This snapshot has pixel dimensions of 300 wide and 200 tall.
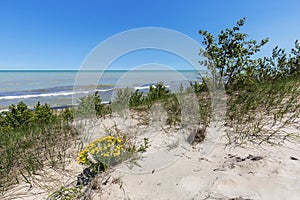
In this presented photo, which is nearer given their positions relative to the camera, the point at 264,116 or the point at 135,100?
the point at 264,116

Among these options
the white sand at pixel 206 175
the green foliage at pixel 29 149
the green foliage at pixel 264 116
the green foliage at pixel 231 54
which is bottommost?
the green foliage at pixel 29 149

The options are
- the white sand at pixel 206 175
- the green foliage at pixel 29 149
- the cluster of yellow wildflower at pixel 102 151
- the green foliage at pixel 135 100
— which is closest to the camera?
the white sand at pixel 206 175

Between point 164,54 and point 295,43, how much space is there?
8.24 meters

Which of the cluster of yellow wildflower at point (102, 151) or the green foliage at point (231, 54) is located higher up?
the green foliage at point (231, 54)

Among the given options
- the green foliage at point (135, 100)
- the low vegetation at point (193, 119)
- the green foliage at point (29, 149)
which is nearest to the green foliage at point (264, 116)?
the low vegetation at point (193, 119)

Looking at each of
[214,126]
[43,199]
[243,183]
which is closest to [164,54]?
[214,126]

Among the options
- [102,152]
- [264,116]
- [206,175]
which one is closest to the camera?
[206,175]

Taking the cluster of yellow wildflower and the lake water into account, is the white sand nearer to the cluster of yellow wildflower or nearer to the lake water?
the cluster of yellow wildflower

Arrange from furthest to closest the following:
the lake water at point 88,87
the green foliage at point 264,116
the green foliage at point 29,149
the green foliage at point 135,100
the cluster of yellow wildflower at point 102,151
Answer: the green foliage at point 135,100 < the lake water at point 88,87 < the green foliage at point 264,116 < the green foliage at point 29,149 < the cluster of yellow wildflower at point 102,151

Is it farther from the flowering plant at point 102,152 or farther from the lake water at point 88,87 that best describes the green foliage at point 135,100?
the flowering plant at point 102,152

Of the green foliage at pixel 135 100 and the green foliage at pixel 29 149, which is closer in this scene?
the green foliage at pixel 29 149

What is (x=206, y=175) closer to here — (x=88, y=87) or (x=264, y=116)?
(x=264, y=116)

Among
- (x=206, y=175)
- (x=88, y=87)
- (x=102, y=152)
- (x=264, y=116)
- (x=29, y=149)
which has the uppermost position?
(x=88, y=87)

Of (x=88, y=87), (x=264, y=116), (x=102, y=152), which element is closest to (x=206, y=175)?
(x=102, y=152)
